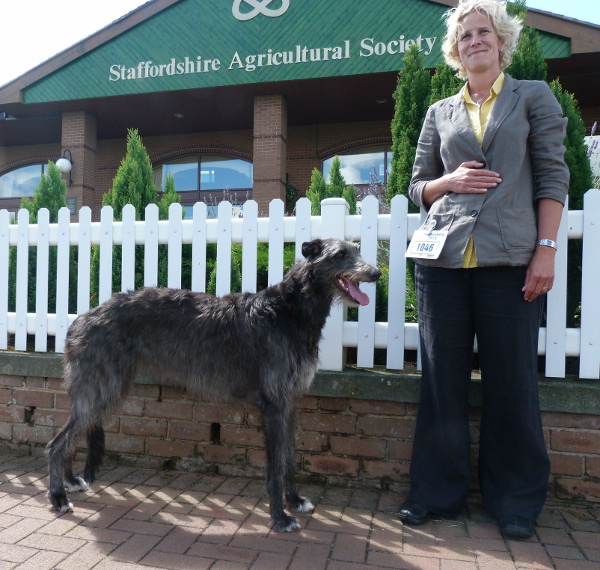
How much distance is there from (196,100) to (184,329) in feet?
35.0

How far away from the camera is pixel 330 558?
100 inches

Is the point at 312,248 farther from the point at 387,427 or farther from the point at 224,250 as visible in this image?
the point at 387,427

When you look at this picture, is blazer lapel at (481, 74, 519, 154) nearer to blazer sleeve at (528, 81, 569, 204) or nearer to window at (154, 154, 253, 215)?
blazer sleeve at (528, 81, 569, 204)

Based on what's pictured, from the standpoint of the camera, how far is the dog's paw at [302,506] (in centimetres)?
307

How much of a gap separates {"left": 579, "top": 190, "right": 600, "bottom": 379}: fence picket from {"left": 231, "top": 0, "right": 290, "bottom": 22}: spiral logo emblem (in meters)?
10.3

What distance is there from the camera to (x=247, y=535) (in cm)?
279

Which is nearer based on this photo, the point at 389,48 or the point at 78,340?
the point at 78,340

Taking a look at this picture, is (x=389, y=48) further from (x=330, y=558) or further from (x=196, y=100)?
(x=330, y=558)

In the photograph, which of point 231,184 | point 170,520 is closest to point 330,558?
point 170,520

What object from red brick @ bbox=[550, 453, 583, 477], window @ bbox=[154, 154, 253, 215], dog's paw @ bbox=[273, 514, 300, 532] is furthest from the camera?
window @ bbox=[154, 154, 253, 215]

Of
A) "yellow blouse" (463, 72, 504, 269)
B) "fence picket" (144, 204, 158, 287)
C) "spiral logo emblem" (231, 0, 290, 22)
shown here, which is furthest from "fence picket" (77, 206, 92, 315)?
"spiral logo emblem" (231, 0, 290, 22)

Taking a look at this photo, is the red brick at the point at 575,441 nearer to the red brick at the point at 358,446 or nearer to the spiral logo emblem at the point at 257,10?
the red brick at the point at 358,446

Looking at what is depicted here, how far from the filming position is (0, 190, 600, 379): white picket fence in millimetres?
3219

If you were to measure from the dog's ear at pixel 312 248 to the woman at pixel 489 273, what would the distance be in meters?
0.62
